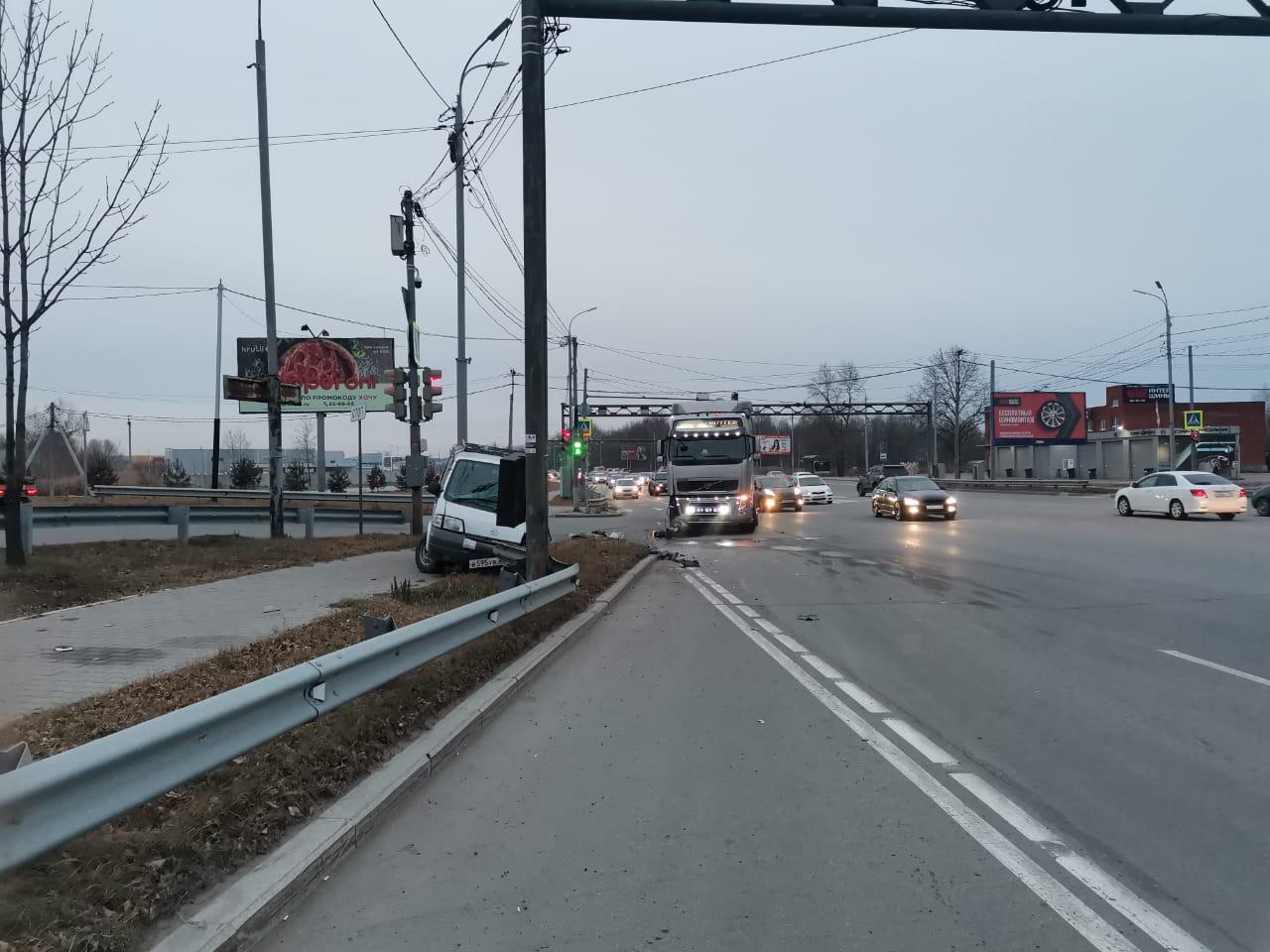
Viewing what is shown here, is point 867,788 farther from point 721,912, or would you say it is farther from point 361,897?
point 361,897

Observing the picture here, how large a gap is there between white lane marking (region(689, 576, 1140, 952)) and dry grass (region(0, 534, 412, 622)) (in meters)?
9.43

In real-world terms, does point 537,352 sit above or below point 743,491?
above

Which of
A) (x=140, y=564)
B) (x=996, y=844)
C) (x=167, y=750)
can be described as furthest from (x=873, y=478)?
(x=167, y=750)

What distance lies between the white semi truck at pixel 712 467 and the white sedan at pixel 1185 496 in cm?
1296

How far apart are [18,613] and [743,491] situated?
19.8 metres

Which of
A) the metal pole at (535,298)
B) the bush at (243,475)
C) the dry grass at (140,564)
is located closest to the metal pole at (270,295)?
the dry grass at (140,564)

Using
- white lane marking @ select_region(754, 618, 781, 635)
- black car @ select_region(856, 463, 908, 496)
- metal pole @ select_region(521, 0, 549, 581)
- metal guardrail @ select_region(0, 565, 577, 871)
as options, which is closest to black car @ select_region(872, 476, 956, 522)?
white lane marking @ select_region(754, 618, 781, 635)

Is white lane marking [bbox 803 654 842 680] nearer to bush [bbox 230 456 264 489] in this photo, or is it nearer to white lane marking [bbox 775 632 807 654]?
white lane marking [bbox 775 632 807 654]

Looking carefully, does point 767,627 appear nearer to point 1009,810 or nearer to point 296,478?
point 1009,810

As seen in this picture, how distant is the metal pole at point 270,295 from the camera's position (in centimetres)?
1823

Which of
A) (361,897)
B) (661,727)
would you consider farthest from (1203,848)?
(361,897)

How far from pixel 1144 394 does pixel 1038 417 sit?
852cm

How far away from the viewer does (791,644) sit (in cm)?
1005

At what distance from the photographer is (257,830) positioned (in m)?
4.41
